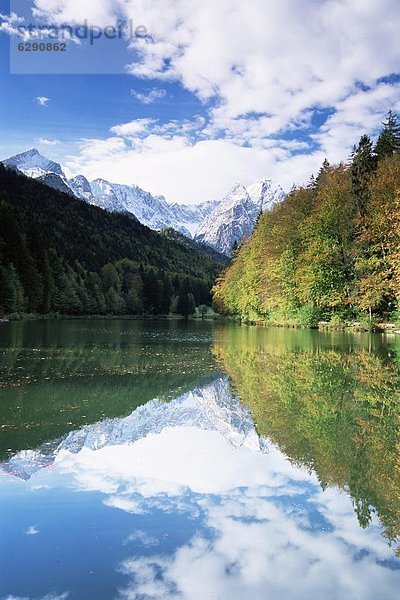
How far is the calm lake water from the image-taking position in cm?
406

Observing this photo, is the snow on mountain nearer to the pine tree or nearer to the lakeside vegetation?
the lakeside vegetation

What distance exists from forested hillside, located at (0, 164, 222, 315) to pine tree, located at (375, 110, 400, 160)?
4158 cm

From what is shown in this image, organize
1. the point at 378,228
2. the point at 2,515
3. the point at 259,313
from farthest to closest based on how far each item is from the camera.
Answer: the point at 259,313
the point at 378,228
the point at 2,515

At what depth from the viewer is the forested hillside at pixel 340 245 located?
3684 centimetres

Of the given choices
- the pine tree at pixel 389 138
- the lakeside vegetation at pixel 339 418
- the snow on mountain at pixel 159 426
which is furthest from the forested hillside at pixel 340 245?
the snow on mountain at pixel 159 426

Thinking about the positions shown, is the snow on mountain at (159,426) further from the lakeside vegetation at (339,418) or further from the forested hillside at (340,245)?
the forested hillside at (340,245)

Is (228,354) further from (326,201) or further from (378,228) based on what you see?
(326,201)

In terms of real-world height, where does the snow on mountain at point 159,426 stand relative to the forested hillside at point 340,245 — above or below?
below

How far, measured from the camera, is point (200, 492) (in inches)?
237

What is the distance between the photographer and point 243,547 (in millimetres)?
4594

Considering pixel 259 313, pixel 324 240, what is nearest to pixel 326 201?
pixel 324 240

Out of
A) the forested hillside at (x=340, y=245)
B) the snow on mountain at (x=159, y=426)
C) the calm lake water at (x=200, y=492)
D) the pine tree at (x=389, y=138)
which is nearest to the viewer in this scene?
the calm lake water at (x=200, y=492)

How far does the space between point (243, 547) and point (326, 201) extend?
3972 centimetres

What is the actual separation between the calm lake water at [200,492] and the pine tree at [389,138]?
4600 centimetres
